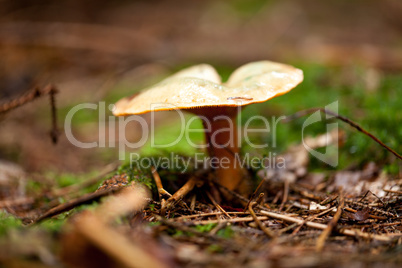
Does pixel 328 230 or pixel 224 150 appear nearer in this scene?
pixel 328 230

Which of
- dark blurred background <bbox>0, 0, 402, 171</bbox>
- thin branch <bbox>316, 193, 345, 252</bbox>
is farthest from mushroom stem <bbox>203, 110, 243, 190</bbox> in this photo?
dark blurred background <bbox>0, 0, 402, 171</bbox>

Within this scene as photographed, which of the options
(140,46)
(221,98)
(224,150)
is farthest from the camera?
(140,46)

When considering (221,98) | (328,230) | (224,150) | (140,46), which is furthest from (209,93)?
Answer: (140,46)

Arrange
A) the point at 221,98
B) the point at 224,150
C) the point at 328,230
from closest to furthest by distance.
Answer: the point at 328,230, the point at 221,98, the point at 224,150

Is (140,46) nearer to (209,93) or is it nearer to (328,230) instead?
(209,93)

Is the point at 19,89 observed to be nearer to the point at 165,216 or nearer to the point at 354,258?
the point at 165,216

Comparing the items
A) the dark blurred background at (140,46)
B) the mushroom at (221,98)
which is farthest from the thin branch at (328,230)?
the dark blurred background at (140,46)
